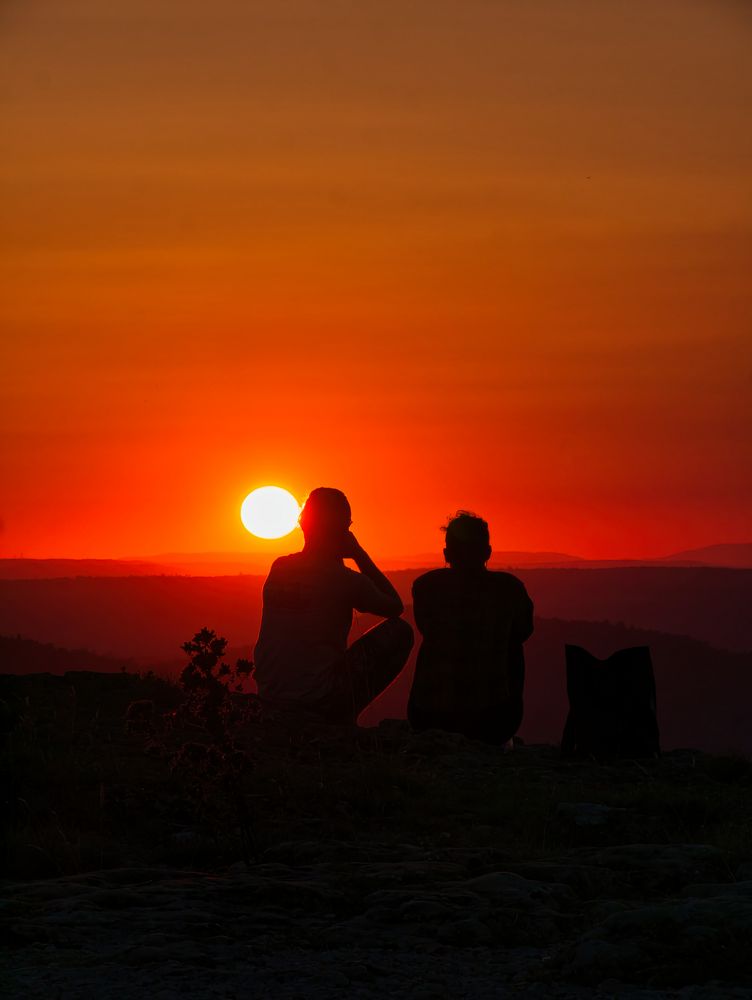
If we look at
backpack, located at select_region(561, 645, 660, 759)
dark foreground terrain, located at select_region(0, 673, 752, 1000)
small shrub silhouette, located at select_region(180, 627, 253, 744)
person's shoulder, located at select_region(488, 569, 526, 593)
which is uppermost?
person's shoulder, located at select_region(488, 569, 526, 593)

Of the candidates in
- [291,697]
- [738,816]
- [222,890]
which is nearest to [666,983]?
[222,890]

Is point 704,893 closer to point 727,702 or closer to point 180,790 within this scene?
point 180,790

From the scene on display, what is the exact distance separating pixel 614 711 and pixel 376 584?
2177 mm

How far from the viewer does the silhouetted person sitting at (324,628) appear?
1166cm

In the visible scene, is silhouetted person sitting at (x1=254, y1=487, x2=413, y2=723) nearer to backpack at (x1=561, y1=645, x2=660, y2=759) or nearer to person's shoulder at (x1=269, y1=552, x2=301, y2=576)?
person's shoulder at (x1=269, y1=552, x2=301, y2=576)

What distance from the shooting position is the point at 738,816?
369 inches

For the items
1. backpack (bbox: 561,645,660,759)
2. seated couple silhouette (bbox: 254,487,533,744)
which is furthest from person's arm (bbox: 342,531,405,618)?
backpack (bbox: 561,645,660,759)

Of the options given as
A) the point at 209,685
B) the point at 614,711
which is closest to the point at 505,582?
the point at 614,711

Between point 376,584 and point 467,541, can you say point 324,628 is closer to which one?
point 376,584

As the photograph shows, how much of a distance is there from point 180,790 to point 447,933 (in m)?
3.29

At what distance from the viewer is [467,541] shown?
12.3 metres

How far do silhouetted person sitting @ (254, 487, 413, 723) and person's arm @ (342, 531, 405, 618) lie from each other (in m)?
0.01

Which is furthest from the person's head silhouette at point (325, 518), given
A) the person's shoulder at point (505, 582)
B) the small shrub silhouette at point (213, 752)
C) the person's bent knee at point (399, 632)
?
the small shrub silhouette at point (213, 752)

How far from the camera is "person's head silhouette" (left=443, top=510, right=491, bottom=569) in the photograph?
12.3m
